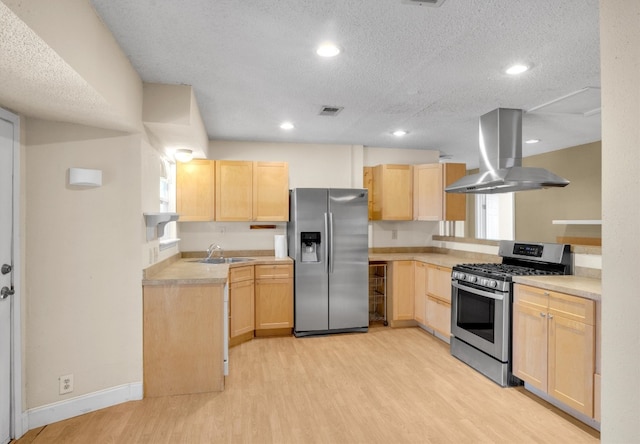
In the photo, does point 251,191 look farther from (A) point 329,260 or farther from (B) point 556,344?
(B) point 556,344

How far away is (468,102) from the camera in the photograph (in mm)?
3564

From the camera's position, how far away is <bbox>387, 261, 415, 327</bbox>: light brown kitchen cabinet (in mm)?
4898

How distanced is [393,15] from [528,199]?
214 inches

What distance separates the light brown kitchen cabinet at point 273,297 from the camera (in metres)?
4.54

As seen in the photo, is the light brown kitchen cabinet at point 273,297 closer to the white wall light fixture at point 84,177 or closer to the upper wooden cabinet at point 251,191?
the upper wooden cabinet at point 251,191

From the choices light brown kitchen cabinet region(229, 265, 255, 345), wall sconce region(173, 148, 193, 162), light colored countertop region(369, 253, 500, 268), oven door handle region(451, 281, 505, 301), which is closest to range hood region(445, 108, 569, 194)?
light colored countertop region(369, 253, 500, 268)

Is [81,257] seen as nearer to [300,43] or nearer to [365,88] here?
[300,43]

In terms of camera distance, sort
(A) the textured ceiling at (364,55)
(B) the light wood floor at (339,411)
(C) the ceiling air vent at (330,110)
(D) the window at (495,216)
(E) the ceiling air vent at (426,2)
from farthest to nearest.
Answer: (D) the window at (495,216) < (C) the ceiling air vent at (330,110) < (B) the light wood floor at (339,411) < (A) the textured ceiling at (364,55) < (E) the ceiling air vent at (426,2)

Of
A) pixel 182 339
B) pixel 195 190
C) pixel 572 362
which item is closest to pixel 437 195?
pixel 572 362

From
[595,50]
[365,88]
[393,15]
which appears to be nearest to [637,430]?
[393,15]

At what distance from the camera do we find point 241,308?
434 cm

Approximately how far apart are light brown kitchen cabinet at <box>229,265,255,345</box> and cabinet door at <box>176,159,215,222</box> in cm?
88

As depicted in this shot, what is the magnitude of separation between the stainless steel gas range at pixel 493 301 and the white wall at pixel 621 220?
6.79ft

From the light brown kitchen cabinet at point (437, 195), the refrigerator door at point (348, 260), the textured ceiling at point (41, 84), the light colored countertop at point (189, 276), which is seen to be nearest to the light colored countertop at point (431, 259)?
the refrigerator door at point (348, 260)
